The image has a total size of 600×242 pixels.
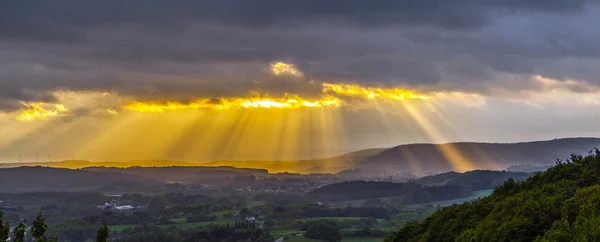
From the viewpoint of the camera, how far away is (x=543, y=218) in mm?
A: 44844

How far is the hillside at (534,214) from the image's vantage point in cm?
3755

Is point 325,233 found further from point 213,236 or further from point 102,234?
point 102,234

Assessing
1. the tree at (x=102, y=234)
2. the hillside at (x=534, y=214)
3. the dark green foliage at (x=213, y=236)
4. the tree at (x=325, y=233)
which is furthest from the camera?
the tree at (x=325, y=233)

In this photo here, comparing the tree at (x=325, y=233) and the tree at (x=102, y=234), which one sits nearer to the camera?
the tree at (x=102, y=234)

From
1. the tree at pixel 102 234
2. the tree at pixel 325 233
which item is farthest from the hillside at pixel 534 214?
the tree at pixel 325 233

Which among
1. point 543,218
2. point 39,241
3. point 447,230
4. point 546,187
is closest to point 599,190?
point 543,218

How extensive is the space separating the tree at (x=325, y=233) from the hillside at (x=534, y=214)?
4417 inches

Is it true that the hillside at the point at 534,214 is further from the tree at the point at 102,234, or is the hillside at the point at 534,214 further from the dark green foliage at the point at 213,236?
the dark green foliage at the point at 213,236

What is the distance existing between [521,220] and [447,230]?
1792cm

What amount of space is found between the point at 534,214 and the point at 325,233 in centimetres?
14727

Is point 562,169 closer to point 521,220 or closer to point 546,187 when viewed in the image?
point 546,187

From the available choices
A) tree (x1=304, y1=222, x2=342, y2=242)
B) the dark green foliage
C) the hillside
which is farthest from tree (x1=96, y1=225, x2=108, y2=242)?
tree (x1=304, y1=222, x2=342, y2=242)

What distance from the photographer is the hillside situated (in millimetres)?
37550

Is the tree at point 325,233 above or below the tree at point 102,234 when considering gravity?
below
